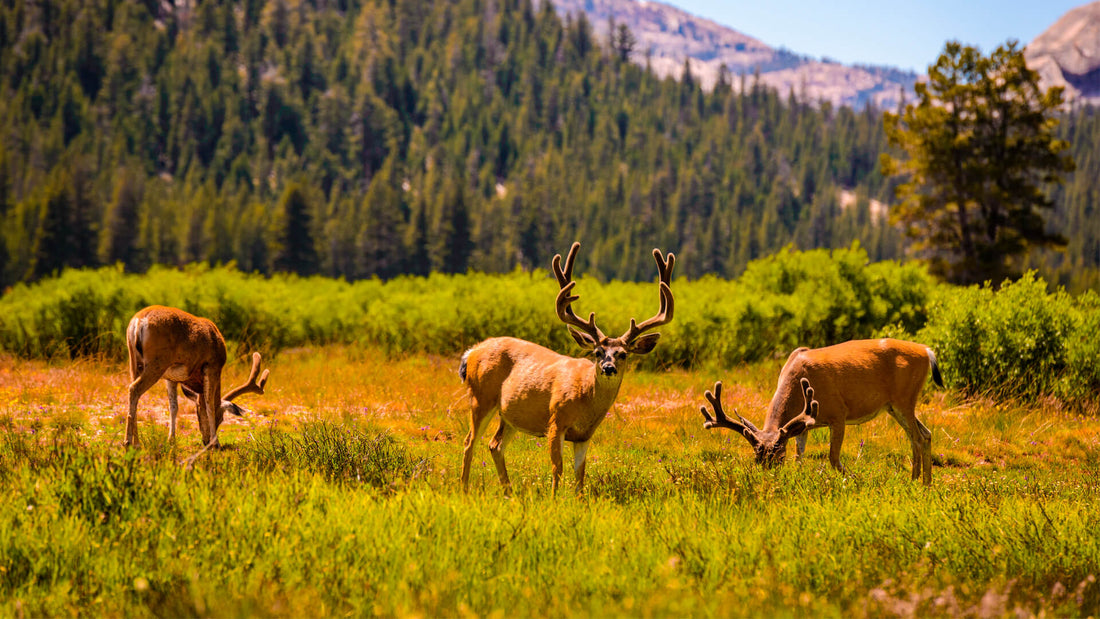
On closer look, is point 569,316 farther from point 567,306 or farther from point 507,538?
point 507,538

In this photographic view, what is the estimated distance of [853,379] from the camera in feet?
31.1

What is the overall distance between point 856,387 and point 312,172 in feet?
496

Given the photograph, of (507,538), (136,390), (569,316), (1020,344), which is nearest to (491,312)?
(1020,344)

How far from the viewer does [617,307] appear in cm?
1877

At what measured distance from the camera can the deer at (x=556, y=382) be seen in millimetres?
→ 7547

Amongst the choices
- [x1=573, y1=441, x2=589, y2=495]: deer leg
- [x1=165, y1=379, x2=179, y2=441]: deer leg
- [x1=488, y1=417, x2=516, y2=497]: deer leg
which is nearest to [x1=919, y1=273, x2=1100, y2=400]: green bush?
[x1=573, y1=441, x2=589, y2=495]: deer leg

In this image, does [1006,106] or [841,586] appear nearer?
[841,586]

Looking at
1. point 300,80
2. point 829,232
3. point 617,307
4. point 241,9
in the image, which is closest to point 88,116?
point 300,80

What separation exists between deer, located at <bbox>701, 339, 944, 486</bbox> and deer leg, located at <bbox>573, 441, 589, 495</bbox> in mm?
1723

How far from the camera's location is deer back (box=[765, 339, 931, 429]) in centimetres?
910

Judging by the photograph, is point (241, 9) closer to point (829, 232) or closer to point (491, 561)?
point (829, 232)

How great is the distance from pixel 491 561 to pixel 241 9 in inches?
8303

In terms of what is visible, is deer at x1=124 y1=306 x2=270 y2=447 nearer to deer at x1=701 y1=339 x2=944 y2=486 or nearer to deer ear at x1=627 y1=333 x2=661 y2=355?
deer ear at x1=627 y1=333 x2=661 y2=355

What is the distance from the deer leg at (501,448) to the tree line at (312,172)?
288 ft
